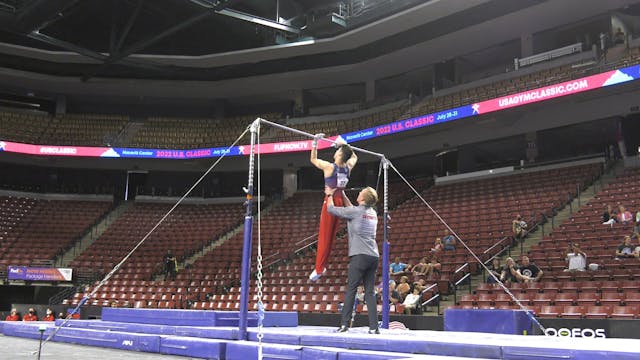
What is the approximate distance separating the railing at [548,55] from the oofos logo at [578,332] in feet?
48.4

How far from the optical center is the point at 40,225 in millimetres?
25969

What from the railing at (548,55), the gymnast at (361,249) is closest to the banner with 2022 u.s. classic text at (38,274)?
the gymnast at (361,249)

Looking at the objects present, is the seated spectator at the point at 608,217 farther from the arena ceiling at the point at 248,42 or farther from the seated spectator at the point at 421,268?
the arena ceiling at the point at 248,42

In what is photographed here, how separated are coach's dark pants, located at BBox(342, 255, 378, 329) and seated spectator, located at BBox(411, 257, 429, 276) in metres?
8.10

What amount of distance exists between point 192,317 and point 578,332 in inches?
285

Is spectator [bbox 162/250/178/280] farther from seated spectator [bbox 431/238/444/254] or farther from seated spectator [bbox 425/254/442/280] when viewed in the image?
seated spectator [bbox 425/254/442/280]

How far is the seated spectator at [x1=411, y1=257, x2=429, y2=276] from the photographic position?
1523 centimetres

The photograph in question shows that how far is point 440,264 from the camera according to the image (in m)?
15.4

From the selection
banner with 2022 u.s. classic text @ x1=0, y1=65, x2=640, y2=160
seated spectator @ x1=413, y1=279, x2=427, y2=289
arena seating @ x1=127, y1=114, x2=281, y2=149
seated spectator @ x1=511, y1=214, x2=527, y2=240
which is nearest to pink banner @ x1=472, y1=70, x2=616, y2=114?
banner with 2022 u.s. classic text @ x1=0, y1=65, x2=640, y2=160

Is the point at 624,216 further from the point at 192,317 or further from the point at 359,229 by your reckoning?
the point at 192,317

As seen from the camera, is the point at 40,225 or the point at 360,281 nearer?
the point at 360,281

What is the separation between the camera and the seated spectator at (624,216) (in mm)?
14453

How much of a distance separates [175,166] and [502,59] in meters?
17.4

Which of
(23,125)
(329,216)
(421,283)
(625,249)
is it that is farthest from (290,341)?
(23,125)
